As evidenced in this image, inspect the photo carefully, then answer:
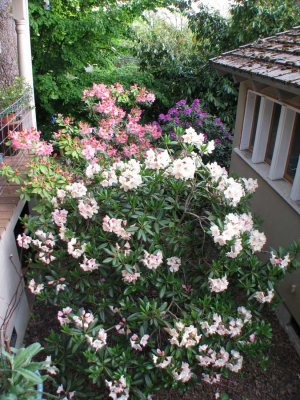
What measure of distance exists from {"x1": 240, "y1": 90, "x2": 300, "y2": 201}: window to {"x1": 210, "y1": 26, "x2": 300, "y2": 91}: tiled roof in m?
0.47

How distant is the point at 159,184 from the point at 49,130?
639 cm

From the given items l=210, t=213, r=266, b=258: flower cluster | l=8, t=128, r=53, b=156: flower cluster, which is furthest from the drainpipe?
l=210, t=213, r=266, b=258: flower cluster

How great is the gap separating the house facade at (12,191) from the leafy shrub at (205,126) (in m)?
3.33

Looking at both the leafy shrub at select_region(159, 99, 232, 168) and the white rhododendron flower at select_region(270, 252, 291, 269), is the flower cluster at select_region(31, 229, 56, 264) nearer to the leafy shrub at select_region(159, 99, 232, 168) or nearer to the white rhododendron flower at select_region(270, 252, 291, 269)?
→ the white rhododendron flower at select_region(270, 252, 291, 269)

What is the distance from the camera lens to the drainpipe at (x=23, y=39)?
4922 millimetres

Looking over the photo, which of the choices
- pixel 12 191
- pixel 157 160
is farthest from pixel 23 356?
pixel 12 191

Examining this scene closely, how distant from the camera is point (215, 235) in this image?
2.62 metres

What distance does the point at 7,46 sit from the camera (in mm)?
5312

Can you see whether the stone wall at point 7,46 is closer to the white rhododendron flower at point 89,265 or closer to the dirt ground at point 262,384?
the white rhododendron flower at point 89,265

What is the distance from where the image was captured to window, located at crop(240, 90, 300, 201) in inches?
166

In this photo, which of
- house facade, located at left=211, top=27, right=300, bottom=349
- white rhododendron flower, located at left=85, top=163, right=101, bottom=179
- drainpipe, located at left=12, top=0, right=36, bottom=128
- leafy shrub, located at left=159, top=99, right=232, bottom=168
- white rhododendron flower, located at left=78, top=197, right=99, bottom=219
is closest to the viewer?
white rhododendron flower, located at left=78, top=197, right=99, bottom=219

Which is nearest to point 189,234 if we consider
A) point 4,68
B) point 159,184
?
point 159,184

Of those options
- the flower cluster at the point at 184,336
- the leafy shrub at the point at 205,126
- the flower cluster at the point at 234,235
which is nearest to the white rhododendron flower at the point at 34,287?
the flower cluster at the point at 184,336

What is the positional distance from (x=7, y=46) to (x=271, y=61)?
3.79 metres
